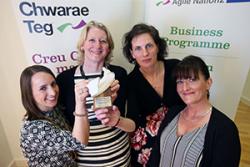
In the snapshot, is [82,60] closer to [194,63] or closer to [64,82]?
[64,82]

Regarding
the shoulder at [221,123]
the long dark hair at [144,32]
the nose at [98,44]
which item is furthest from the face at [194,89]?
the nose at [98,44]

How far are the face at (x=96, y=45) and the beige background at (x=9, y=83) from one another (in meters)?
0.46

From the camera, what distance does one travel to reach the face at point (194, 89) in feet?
3.46

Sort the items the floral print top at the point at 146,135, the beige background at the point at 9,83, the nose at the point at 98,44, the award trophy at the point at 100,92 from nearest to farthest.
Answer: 1. the award trophy at the point at 100,92
2. the nose at the point at 98,44
3. the floral print top at the point at 146,135
4. the beige background at the point at 9,83

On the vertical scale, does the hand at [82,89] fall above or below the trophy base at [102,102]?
above

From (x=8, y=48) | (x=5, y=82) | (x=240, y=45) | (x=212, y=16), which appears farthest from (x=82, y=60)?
(x=240, y=45)

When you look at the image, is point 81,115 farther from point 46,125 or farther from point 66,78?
point 66,78

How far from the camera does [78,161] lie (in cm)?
136

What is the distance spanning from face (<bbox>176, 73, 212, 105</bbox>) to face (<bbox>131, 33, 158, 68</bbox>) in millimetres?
358

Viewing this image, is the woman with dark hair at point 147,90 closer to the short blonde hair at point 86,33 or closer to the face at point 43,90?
the short blonde hair at point 86,33

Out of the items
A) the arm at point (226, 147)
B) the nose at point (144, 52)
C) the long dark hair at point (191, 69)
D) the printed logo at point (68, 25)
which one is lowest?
the arm at point (226, 147)

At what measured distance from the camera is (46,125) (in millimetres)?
1066

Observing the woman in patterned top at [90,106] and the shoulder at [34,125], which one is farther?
the woman in patterned top at [90,106]

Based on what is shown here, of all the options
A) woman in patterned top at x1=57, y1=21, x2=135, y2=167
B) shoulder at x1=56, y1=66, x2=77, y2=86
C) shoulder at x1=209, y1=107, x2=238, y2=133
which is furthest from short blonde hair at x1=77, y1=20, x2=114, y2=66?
shoulder at x1=209, y1=107, x2=238, y2=133
